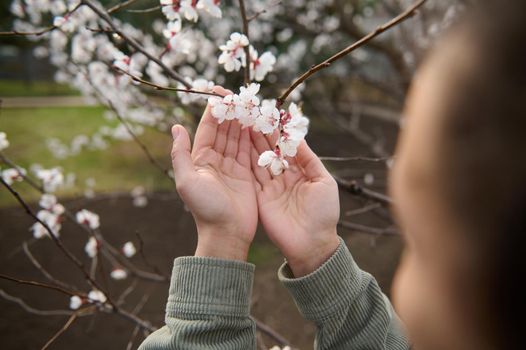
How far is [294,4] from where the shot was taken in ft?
19.9

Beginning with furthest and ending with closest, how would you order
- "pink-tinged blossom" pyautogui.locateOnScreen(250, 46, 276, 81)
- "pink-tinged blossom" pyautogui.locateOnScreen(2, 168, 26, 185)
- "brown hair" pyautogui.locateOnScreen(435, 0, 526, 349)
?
"pink-tinged blossom" pyautogui.locateOnScreen(2, 168, 26, 185), "pink-tinged blossom" pyautogui.locateOnScreen(250, 46, 276, 81), "brown hair" pyautogui.locateOnScreen(435, 0, 526, 349)

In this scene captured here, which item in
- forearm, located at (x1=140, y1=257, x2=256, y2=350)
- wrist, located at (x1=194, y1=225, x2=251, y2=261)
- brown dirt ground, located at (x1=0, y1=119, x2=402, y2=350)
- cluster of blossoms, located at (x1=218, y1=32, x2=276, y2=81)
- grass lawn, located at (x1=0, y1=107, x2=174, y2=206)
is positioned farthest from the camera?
grass lawn, located at (x1=0, y1=107, x2=174, y2=206)

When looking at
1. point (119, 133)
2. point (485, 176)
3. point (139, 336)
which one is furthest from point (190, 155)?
point (119, 133)

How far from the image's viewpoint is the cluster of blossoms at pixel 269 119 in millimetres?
1016

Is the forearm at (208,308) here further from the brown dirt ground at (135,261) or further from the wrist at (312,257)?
the brown dirt ground at (135,261)

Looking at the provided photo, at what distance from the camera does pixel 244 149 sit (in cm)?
117

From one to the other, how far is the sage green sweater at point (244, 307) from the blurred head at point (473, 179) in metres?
0.46

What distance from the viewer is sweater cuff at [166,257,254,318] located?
3.05 feet

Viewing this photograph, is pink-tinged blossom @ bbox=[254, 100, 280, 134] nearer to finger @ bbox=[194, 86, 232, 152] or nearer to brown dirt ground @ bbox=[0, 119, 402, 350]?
finger @ bbox=[194, 86, 232, 152]

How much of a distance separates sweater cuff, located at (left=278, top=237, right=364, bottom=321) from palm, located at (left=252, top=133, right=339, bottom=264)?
61 mm

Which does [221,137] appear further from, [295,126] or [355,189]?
[355,189]

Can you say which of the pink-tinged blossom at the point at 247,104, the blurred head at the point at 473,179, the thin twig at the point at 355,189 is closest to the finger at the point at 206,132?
the pink-tinged blossom at the point at 247,104

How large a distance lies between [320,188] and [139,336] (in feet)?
7.63

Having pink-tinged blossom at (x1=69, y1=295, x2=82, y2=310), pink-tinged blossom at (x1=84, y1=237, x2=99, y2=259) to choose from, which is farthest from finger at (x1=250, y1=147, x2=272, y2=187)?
pink-tinged blossom at (x1=84, y1=237, x2=99, y2=259)
